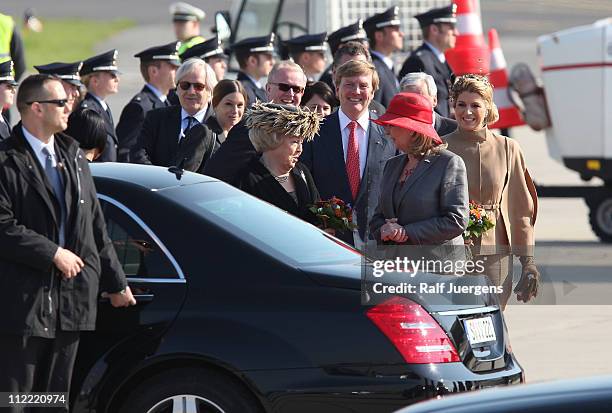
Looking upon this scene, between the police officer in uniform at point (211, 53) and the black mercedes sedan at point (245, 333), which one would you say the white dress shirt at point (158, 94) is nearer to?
the police officer in uniform at point (211, 53)

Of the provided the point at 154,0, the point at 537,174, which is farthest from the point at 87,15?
the point at 537,174

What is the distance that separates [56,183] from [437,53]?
7.37m

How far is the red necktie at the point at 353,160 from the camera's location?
340 inches

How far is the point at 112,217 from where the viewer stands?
6.65 meters

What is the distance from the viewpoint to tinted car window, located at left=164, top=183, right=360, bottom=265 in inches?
259

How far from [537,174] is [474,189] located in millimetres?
13758

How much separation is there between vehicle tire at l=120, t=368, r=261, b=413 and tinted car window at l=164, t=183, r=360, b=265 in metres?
0.58

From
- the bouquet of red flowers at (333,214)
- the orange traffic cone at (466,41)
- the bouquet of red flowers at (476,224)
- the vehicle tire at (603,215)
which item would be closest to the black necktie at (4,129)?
the bouquet of red flowers at (333,214)

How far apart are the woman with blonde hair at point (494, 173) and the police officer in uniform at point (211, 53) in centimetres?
536

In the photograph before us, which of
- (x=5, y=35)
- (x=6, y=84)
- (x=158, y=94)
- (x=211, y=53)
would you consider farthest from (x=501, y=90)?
(x=6, y=84)

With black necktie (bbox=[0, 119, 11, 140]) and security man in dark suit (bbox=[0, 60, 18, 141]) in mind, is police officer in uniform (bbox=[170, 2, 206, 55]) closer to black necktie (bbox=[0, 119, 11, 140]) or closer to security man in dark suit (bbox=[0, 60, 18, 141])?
security man in dark suit (bbox=[0, 60, 18, 141])

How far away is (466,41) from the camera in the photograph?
53.0 ft

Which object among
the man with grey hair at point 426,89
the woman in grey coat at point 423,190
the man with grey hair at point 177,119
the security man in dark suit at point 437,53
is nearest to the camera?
the woman in grey coat at point 423,190

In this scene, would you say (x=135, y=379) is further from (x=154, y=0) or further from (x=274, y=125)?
(x=154, y=0)
